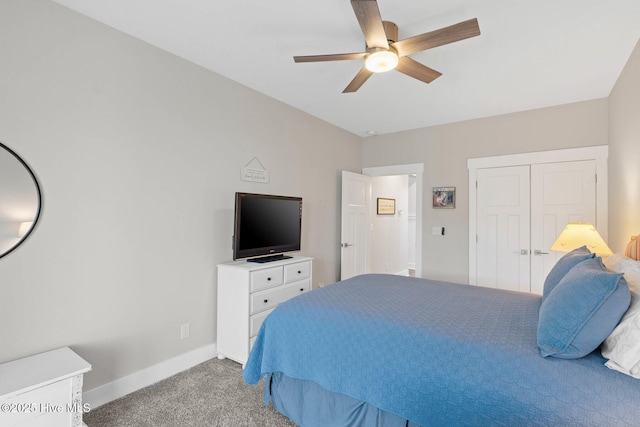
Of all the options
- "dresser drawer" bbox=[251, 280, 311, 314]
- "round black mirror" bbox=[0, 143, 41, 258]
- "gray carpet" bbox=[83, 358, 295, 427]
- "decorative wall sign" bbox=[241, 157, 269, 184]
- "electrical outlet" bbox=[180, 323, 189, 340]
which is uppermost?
"decorative wall sign" bbox=[241, 157, 269, 184]

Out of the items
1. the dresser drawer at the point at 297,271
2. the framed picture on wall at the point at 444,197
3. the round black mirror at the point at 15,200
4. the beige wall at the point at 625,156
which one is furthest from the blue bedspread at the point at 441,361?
the framed picture on wall at the point at 444,197

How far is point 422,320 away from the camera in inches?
65.2

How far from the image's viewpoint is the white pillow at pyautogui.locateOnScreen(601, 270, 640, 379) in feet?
3.65

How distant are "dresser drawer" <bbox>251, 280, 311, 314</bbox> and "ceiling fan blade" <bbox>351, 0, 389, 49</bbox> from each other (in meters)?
2.11

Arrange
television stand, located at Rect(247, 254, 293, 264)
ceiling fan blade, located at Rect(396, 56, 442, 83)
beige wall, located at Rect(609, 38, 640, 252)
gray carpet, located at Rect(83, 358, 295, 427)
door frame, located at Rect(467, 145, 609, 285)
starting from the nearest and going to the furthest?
1. gray carpet, located at Rect(83, 358, 295, 427)
2. ceiling fan blade, located at Rect(396, 56, 442, 83)
3. beige wall, located at Rect(609, 38, 640, 252)
4. television stand, located at Rect(247, 254, 293, 264)
5. door frame, located at Rect(467, 145, 609, 285)

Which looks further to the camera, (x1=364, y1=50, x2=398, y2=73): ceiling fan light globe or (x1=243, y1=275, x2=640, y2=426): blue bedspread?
(x1=364, y1=50, x2=398, y2=73): ceiling fan light globe

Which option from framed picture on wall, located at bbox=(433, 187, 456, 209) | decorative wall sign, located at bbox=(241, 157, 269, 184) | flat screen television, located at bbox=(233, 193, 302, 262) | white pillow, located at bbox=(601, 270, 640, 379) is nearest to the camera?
white pillow, located at bbox=(601, 270, 640, 379)

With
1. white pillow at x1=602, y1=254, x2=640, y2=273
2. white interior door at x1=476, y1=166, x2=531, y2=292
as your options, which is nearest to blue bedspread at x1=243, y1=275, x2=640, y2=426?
white pillow at x1=602, y1=254, x2=640, y2=273

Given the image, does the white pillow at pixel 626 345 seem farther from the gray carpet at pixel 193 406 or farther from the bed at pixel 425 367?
the gray carpet at pixel 193 406

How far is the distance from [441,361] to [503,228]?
122 inches

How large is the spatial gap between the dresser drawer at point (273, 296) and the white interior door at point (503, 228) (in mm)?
2433

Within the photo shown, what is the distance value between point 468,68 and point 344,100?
130 cm

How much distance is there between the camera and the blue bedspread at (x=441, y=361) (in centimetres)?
114

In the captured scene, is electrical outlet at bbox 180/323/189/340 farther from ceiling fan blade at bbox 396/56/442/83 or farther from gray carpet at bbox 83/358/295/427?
ceiling fan blade at bbox 396/56/442/83
